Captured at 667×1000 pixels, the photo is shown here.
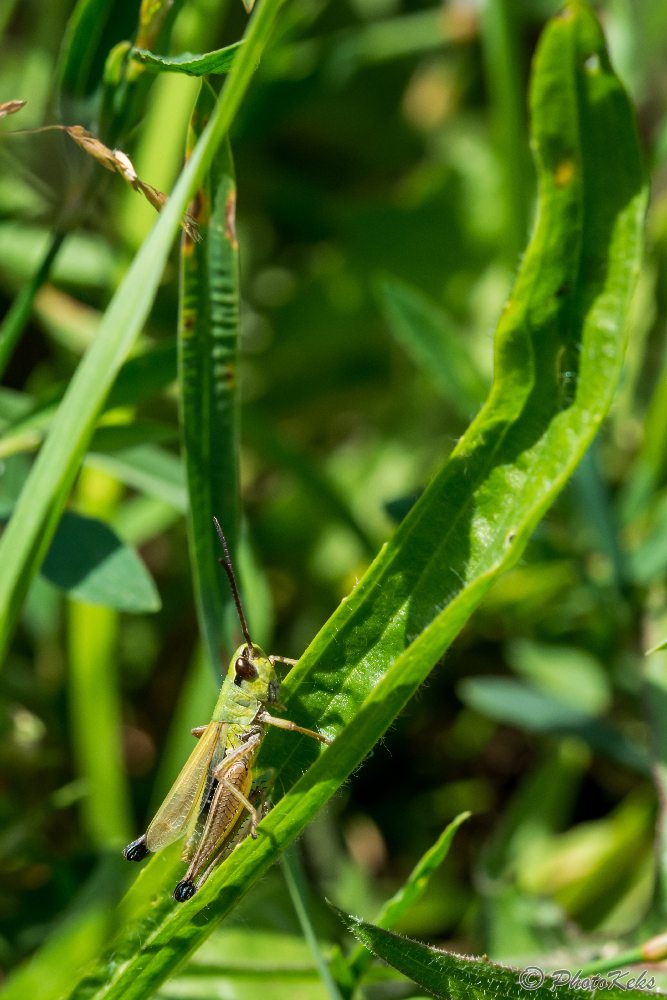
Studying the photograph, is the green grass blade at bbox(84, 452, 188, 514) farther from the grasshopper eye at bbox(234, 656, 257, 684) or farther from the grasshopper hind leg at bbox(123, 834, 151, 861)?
the grasshopper hind leg at bbox(123, 834, 151, 861)

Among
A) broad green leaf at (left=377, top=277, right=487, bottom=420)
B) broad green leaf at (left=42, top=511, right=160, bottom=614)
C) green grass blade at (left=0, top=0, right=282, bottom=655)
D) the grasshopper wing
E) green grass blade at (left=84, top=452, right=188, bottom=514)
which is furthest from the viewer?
broad green leaf at (left=377, top=277, right=487, bottom=420)

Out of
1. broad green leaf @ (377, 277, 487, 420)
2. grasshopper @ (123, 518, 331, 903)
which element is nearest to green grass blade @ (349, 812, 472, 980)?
grasshopper @ (123, 518, 331, 903)

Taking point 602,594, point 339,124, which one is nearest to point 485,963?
point 602,594

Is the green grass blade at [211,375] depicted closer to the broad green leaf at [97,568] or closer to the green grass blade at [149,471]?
the broad green leaf at [97,568]

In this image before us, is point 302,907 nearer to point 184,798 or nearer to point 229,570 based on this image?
point 184,798

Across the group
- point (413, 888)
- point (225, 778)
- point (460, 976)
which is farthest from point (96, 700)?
point (460, 976)

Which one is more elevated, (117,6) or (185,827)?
(117,6)

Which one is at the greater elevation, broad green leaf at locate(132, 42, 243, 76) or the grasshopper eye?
broad green leaf at locate(132, 42, 243, 76)

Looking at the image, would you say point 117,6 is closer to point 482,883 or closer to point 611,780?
point 482,883
